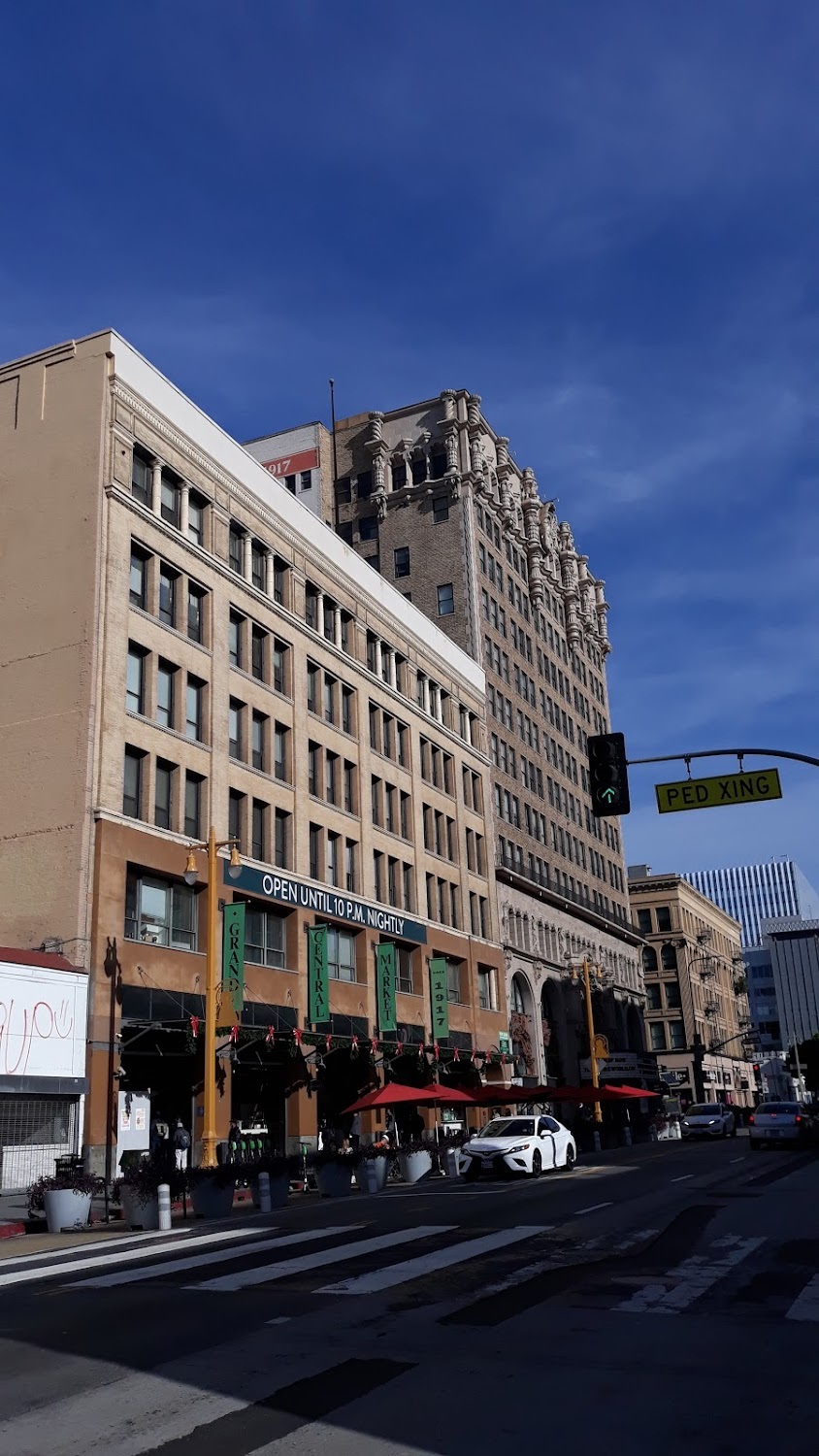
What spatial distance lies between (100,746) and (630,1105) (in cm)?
6505

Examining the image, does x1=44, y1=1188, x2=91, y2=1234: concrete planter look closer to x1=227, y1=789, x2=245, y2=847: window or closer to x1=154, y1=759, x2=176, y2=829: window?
x1=154, y1=759, x2=176, y2=829: window

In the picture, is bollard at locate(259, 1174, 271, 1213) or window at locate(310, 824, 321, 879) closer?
bollard at locate(259, 1174, 271, 1213)

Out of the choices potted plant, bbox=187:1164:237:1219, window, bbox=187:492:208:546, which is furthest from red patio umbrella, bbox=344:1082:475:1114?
window, bbox=187:492:208:546

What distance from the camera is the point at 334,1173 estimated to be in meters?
29.1

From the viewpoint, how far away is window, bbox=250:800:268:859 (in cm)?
4056

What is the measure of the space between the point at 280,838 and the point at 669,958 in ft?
244

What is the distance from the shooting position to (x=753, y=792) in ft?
69.8

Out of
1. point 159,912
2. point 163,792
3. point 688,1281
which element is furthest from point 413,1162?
point 688,1281

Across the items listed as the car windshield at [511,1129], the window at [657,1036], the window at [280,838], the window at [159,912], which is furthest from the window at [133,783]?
the window at [657,1036]

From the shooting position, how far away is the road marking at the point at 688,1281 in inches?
408

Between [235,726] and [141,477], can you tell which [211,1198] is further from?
[141,477]

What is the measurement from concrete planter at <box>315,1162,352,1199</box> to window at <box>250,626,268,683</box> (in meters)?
18.2

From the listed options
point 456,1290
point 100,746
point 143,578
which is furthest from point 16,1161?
point 456,1290

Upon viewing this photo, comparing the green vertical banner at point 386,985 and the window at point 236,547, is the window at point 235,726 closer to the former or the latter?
the window at point 236,547
